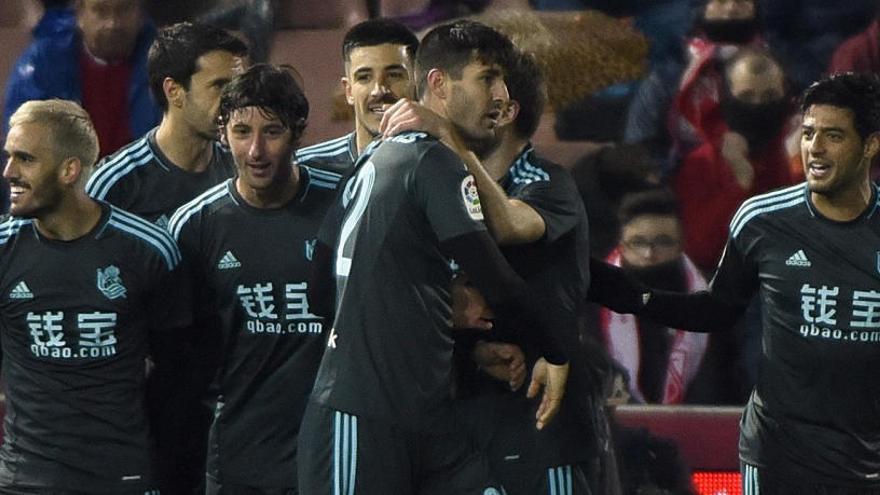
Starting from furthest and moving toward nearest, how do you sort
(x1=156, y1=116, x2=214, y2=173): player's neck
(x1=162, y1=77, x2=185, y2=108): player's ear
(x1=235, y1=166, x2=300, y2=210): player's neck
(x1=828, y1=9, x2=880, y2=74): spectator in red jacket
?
(x1=828, y1=9, x2=880, y2=74): spectator in red jacket < (x1=162, y1=77, x2=185, y2=108): player's ear < (x1=156, y1=116, x2=214, y2=173): player's neck < (x1=235, y1=166, x2=300, y2=210): player's neck

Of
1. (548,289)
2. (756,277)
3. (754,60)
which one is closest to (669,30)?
(754,60)

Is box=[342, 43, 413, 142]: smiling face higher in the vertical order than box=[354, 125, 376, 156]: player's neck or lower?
higher

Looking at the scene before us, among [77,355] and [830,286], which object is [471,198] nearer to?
[77,355]

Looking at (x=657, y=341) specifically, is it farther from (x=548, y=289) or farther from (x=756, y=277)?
(x=548, y=289)

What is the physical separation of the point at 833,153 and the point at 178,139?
198cm

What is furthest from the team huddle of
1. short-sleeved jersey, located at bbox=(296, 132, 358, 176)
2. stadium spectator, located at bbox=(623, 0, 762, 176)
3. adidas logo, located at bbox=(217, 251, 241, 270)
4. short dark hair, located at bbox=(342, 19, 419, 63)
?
stadium spectator, located at bbox=(623, 0, 762, 176)

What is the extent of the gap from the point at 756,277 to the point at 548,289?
840 millimetres

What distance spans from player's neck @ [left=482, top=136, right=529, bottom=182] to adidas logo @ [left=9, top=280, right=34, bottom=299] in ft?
4.23

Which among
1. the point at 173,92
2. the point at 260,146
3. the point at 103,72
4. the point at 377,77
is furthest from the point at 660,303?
the point at 103,72

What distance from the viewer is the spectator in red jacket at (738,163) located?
7.23m

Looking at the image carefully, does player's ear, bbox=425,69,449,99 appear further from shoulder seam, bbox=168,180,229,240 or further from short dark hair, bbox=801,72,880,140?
short dark hair, bbox=801,72,880,140

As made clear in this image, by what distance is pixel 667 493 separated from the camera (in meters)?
7.21

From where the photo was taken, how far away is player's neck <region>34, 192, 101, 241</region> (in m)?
5.32

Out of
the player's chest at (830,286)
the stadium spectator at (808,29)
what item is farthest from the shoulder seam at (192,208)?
the stadium spectator at (808,29)
